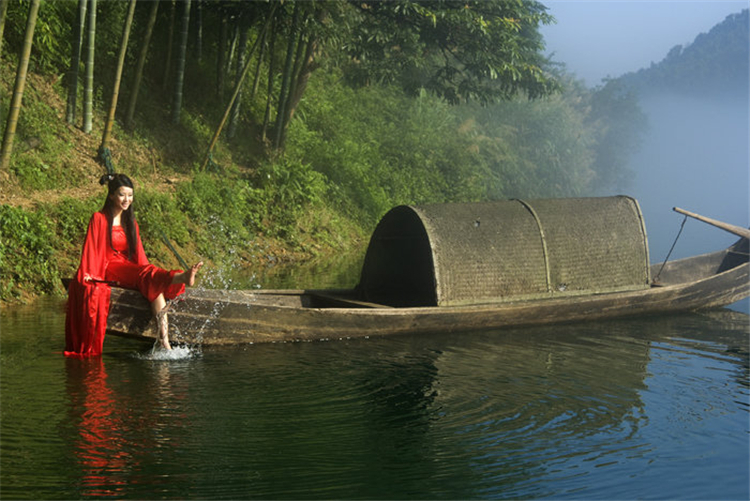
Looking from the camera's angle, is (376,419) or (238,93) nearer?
(376,419)

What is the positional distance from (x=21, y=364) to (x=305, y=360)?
236cm

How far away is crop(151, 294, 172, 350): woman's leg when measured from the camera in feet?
25.8

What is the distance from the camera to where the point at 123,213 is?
7.99 m

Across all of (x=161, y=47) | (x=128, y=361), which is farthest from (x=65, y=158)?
(x=128, y=361)

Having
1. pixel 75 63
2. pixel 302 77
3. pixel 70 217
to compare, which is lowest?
pixel 70 217

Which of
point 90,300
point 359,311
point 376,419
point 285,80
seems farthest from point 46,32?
point 376,419

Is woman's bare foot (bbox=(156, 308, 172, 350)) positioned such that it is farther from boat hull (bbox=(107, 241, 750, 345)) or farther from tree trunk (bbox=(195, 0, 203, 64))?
tree trunk (bbox=(195, 0, 203, 64))

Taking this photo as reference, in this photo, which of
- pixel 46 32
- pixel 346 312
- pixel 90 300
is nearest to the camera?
pixel 90 300

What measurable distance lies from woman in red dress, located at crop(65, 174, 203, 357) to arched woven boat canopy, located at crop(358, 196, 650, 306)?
2997mm

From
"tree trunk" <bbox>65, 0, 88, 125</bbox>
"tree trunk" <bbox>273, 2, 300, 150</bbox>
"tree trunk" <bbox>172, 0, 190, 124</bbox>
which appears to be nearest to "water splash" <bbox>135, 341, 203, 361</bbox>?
"tree trunk" <bbox>65, 0, 88, 125</bbox>

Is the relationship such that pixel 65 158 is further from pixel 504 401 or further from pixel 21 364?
pixel 504 401

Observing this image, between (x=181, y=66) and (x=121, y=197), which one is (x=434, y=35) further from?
(x=121, y=197)

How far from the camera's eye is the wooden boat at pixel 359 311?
8.12m

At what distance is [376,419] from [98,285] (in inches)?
Result: 107
